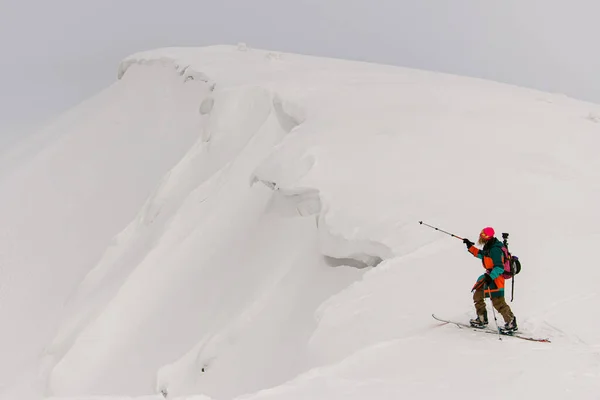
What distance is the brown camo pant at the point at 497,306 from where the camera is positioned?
18.9 ft

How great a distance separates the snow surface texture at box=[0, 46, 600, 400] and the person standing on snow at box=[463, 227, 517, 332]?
10.8 inches

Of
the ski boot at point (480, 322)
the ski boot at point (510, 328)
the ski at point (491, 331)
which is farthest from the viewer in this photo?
the ski boot at point (480, 322)

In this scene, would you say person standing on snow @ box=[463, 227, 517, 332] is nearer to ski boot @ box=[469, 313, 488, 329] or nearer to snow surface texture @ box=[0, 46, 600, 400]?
ski boot @ box=[469, 313, 488, 329]

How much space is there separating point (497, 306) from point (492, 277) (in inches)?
13.0

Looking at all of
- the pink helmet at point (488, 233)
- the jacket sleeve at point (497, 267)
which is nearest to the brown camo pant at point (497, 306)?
the jacket sleeve at point (497, 267)

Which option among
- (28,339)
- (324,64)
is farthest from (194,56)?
(28,339)

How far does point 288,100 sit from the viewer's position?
48.0ft

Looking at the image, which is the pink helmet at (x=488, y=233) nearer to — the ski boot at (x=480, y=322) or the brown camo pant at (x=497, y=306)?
the brown camo pant at (x=497, y=306)

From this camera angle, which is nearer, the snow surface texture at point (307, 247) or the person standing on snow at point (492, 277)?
the person standing on snow at point (492, 277)

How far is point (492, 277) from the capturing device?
18.7 ft

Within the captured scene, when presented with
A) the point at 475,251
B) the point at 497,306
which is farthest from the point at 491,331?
the point at 475,251

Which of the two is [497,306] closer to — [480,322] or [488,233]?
[480,322]

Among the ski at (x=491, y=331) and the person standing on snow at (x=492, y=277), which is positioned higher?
the person standing on snow at (x=492, y=277)

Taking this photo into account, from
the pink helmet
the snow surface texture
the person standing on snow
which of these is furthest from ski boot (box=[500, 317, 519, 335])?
the pink helmet
